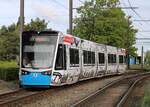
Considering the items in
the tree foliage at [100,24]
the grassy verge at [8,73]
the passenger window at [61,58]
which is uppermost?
the tree foliage at [100,24]

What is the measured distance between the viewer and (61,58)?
665 inches

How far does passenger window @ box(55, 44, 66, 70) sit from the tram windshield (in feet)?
1.11

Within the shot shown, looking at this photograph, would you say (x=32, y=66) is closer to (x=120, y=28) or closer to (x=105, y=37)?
(x=105, y=37)

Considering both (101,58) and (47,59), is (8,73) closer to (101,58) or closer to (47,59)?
(47,59)

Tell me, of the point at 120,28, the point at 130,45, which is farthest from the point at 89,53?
the point at 130,45

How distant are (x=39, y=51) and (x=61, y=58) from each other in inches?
46.2

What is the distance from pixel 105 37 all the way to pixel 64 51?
82.9 ft

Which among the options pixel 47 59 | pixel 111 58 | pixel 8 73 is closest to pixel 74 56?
pixel 47 59

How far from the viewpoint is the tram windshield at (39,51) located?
53.9 feet

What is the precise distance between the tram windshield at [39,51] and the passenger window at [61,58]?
13.3 inches

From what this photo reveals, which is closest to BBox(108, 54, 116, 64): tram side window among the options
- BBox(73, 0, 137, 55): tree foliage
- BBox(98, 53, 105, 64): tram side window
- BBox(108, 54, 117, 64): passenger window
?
BBox(108, 54, 117, 64): passenger window

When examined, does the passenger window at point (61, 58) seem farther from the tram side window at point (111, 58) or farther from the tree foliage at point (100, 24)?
the tree foliage at point (100, 24)

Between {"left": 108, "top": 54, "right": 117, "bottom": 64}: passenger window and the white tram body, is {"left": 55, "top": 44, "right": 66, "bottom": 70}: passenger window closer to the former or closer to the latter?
the white tram body

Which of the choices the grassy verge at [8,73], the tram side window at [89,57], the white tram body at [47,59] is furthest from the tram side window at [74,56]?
the grassy verge at [8,73]
